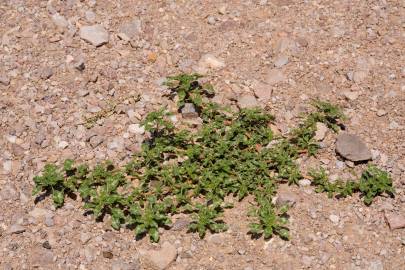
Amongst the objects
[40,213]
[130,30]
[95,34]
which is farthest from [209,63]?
[40,213]

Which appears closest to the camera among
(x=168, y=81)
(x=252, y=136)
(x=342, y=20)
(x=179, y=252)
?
(x=179, y=252)

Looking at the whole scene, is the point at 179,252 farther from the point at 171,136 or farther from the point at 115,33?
the point at 115,33

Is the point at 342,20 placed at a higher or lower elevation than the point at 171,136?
higher

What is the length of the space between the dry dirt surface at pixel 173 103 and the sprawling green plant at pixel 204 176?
0.11 m

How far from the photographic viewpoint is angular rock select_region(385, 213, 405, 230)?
4.74 meters

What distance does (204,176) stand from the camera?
4977 mm

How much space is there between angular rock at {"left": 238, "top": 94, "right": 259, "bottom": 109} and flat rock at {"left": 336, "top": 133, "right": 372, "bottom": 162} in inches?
32.0

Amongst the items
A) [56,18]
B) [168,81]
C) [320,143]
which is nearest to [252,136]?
[320,143]

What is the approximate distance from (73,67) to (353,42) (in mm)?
2671

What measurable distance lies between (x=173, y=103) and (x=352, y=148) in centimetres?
162

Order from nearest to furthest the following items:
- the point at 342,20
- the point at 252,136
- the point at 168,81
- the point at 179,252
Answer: the point at 179,252 → the point at 252,136 → the point at 168,81 → the point at 342,20

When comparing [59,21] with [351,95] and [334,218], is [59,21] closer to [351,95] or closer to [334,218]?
[351,95]

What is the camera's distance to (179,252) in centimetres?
469

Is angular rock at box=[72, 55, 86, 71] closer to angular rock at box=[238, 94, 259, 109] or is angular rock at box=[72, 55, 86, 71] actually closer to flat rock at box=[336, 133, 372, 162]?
angular rock at box=[238, 94, 259, 109]
